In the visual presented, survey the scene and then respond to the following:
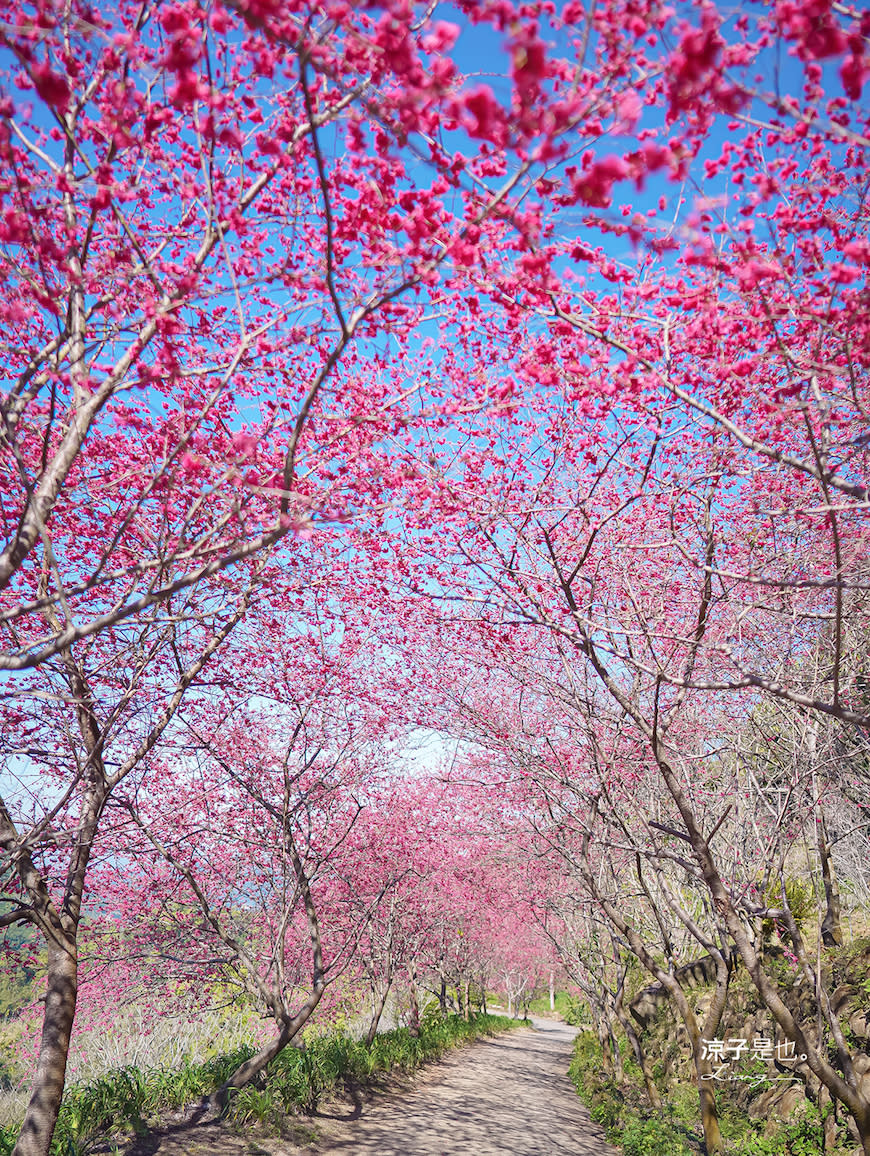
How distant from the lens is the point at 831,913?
28.6 feet

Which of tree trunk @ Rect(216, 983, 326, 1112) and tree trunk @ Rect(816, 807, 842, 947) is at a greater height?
tree trunk @ Rect(816, 807, 842, 947)

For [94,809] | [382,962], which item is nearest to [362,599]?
[94,809]

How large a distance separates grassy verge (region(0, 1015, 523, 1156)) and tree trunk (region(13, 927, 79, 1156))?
0.97 meters

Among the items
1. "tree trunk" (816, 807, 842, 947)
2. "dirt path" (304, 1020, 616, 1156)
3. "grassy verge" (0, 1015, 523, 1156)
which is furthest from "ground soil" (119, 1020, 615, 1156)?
"tree trunk" (816, 807, 842, 947)

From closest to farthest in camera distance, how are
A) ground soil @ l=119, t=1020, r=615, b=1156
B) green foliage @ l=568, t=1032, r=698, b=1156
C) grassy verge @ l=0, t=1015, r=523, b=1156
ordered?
grassy verge @ l=0, t=1015, r=523, b=1156, ground soil @ l=119, t=1020, r=615, b=1156, green foliage @ l=568, t=1032, r=698, b=1156

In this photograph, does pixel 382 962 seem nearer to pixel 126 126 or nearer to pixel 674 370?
pixel 674 370

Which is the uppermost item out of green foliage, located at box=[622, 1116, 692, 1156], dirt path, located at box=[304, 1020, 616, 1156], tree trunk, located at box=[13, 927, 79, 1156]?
tree trunk, located at box=[13, 927, 79, 1156]

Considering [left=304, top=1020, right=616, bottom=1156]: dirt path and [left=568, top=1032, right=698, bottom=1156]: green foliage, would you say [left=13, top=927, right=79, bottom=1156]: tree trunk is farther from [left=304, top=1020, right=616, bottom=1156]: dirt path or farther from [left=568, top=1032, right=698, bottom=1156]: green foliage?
[left=568, top=1032, right=698, bottom=1156]: green foliage

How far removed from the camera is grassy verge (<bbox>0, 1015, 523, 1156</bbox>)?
21.0 feet

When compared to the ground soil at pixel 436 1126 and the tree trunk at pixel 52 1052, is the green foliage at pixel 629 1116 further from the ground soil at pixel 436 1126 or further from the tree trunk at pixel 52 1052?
the tree trunk at pixel 52 1052

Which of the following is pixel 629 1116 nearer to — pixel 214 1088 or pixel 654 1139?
pixel 654 1139

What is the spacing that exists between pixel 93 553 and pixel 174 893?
5.70 m

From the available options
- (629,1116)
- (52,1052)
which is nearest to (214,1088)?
(52,1052)

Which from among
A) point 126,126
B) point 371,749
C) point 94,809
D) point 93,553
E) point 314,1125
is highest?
point 126,126
